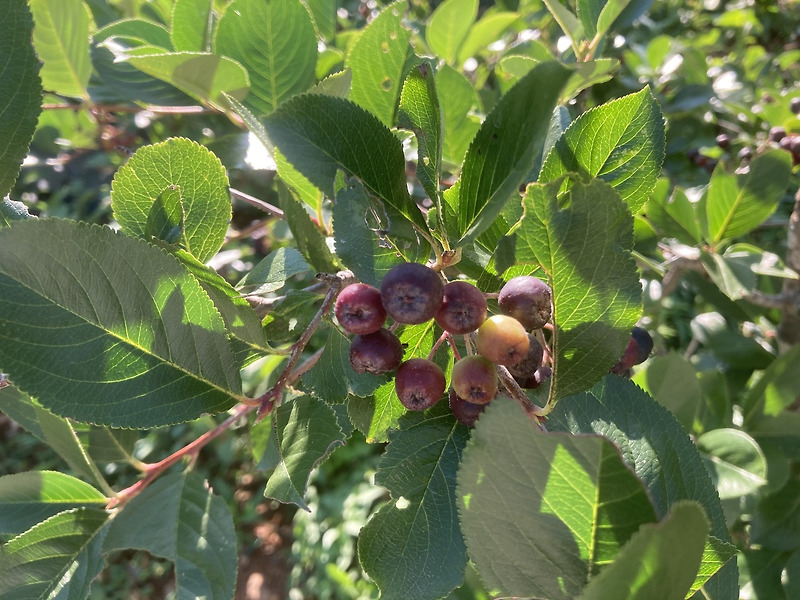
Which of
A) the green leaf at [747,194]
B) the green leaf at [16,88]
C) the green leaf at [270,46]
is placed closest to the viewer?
the green leaf at [16,88]

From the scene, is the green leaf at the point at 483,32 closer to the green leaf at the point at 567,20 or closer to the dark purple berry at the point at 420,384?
the green leaf at the point at 567,20

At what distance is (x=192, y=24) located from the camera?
1260mm

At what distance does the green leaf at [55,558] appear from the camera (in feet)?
3.16

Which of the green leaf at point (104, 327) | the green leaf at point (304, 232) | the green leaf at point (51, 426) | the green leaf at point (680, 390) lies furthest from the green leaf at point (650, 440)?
the green leaf at point (51, 426)

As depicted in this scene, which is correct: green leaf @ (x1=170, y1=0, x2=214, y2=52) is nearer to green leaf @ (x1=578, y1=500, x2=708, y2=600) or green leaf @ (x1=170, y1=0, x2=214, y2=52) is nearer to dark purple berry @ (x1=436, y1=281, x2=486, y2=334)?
dark purple berry @ (x1=436, y1=281, x2=486, y2=334)

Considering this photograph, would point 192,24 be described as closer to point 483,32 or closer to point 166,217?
point 166,217

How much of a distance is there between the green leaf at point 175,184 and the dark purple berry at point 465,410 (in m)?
0.51

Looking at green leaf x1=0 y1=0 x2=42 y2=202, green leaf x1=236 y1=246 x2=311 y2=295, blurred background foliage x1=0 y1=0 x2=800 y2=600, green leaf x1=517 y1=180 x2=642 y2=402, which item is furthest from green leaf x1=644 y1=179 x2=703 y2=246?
green leaf x1=0 y1=0 x2=42 y2=202

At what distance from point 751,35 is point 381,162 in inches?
147

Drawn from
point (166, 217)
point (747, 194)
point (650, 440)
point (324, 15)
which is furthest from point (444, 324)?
point (324, 15)

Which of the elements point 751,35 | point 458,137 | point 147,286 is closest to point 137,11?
point 458,137

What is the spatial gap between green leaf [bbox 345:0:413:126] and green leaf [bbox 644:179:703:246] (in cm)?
92

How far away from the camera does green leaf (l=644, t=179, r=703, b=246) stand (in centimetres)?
155

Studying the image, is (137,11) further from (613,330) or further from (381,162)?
(613,330)
